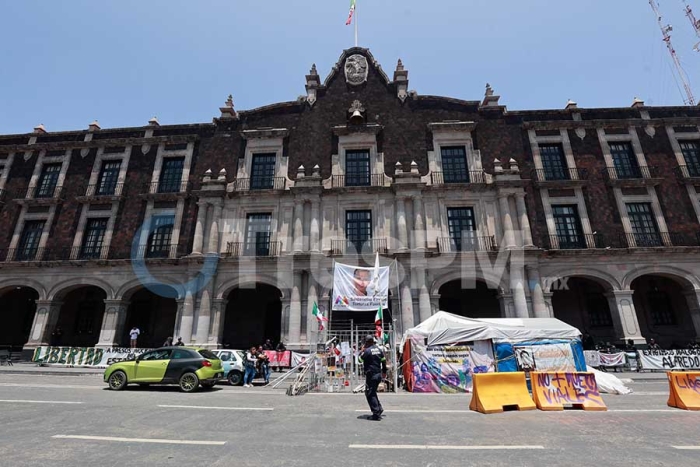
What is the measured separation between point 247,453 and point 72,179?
2692 cm

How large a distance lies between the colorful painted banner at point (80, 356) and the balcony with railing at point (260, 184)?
34.8 ft

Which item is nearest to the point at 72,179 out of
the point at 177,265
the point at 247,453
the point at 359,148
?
the point at 177,265

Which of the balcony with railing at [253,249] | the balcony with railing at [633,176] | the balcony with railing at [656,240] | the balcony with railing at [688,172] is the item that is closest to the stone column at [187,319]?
the balcony with railing at [253,249]

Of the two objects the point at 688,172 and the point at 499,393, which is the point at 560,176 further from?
the point at 499,393

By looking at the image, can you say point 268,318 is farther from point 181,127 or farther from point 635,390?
point 635,390

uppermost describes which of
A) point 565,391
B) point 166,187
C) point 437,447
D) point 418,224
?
point 166,187

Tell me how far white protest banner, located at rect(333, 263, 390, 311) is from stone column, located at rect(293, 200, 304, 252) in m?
4.51

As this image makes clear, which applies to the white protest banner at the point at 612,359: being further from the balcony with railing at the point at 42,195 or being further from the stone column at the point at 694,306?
the balcony with railing at the point at 42,195

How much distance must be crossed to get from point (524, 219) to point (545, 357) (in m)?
9.77

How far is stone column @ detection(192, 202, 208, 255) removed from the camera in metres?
20.6

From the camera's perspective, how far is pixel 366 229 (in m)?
20.7

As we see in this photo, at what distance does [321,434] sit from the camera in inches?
233

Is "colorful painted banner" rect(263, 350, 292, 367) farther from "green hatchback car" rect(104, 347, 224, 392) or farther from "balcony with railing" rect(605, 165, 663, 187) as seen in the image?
"balcony with railing" rect(605, 165, 663, 187)

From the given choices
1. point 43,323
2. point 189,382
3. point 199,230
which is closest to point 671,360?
point 189,382
